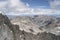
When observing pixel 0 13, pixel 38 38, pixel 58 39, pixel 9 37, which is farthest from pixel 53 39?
pixel 0 13

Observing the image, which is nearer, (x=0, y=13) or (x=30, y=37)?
(x=0, y=13)

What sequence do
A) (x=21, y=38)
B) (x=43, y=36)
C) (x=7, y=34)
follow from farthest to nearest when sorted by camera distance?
(x=43, y=36), (x=21, y=38), (x=7, y=34)

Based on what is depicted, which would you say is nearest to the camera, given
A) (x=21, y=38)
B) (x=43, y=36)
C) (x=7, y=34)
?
(x=7, y=34)

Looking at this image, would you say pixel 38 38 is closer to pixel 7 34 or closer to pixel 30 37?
pixel 30 37

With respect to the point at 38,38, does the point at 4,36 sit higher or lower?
higher

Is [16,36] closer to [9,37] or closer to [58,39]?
[9,37]

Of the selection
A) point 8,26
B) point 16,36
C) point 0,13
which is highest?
point 0,13

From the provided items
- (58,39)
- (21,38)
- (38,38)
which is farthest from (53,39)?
(21,38)

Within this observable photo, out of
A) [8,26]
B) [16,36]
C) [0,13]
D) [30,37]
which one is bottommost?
[30,37]

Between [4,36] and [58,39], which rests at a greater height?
[4,36]
